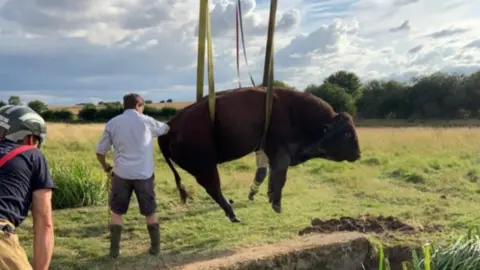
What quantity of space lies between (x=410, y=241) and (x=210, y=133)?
8.94ft

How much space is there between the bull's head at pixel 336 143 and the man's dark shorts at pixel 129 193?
2.33 metres

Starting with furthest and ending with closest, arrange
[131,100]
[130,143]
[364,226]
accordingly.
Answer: [364,226] → [131,100] → [130,143]

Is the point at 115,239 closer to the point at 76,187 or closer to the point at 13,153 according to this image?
the point at 13,153

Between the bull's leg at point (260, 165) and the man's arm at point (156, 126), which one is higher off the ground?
the man's arm at point (156, 126)

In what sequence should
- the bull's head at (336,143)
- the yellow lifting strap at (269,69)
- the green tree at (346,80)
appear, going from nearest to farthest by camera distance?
the yellow lifting strap at (269,69) → the bull's head at (336,143) → the green tree at (346,80)

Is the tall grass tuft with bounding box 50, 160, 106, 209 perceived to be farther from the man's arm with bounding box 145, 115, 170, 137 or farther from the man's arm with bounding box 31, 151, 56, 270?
the man's arm with bounding box 31, 151, 56, 270

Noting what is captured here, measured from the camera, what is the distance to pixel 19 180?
359cm

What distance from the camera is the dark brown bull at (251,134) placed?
24.8 ft

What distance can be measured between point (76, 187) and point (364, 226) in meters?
4.89

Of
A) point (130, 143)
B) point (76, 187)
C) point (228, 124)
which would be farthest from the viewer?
point (76, 187)

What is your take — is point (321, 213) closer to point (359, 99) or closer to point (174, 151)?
point (174, 151)

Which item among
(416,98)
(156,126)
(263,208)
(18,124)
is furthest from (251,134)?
(416,98)

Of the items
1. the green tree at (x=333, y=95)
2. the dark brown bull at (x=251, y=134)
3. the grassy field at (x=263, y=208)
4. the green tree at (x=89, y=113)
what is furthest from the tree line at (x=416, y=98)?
the dark brown bull at (x=251, y=134)

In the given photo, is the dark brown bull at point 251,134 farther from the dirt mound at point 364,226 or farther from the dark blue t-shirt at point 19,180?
the dark blue t-shirt at point 19,180
